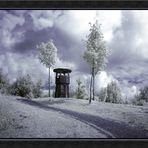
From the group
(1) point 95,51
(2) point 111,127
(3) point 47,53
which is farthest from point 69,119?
(1) point 95,51

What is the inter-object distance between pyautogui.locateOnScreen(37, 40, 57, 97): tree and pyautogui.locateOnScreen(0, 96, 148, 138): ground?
42.0 inches

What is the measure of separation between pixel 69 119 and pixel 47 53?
1.91 m

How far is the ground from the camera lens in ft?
28.4

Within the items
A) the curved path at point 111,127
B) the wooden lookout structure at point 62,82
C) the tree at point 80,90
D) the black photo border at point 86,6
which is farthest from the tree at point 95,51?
the curved path at point 111,127

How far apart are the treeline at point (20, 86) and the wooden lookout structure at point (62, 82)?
20.3 inches

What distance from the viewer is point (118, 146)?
8.45 metres

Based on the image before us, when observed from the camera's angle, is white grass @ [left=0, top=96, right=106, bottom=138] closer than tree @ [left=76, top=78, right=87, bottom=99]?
Yes

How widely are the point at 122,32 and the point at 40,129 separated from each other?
3.47 meters

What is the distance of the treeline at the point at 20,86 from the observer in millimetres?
8883

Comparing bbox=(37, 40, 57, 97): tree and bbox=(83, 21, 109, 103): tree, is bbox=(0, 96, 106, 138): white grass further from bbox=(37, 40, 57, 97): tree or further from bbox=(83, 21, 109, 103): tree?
bbox=(37, 40, 57, 97): tree

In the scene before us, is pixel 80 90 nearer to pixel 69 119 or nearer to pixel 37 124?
pixel 69 119

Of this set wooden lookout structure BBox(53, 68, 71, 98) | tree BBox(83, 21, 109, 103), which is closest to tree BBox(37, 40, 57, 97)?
wooden lookout structure BBox(53, 68, 71, 98)

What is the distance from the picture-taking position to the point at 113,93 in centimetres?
898

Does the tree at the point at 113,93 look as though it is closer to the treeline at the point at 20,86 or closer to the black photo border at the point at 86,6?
the black photo border at the point at 86,6
